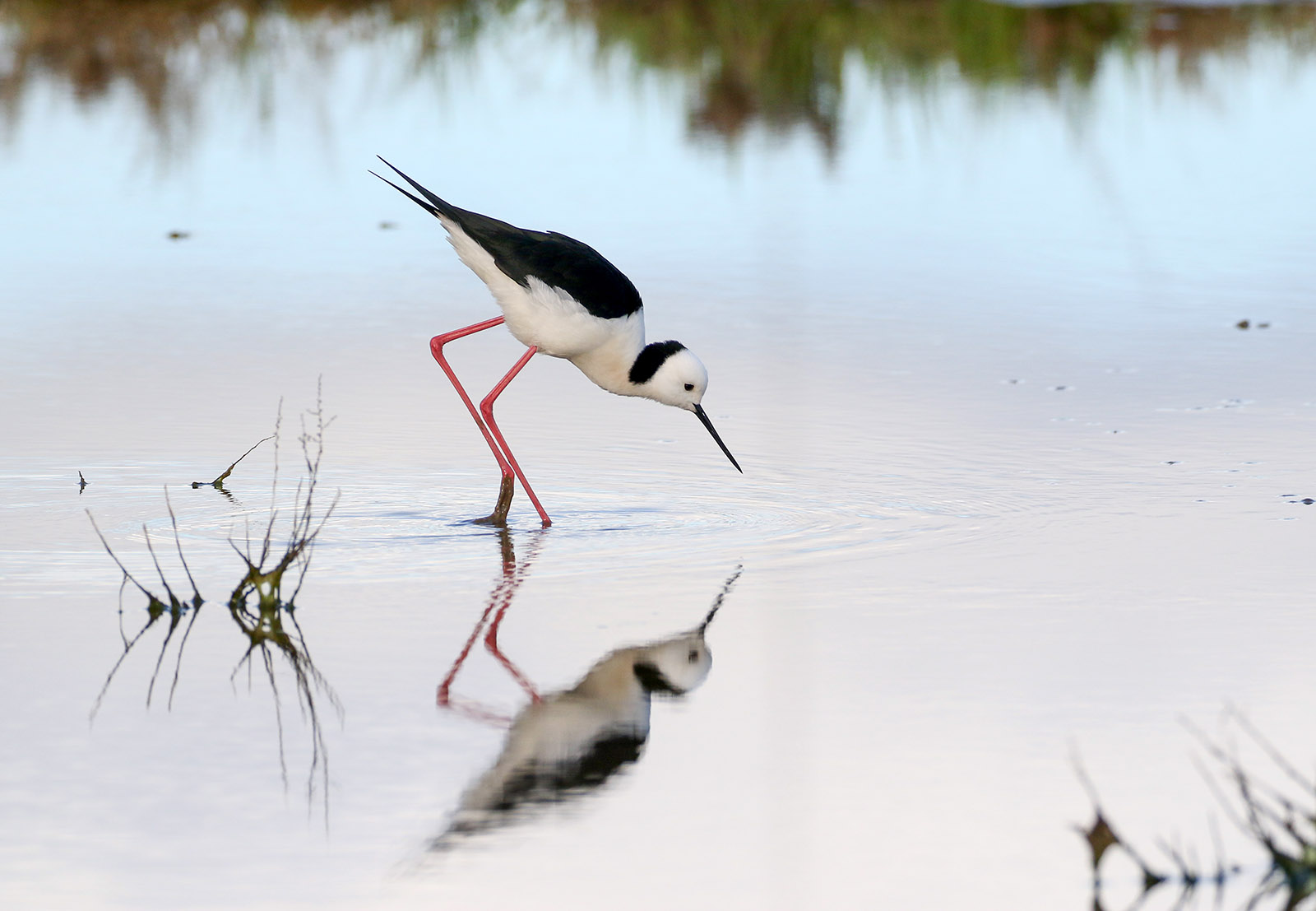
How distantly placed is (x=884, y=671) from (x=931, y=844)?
2.98 ft

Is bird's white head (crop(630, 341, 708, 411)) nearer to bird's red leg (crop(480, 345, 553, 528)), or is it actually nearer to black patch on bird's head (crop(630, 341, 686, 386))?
black patch on bird's head (crop(630, 341, 686, 386))

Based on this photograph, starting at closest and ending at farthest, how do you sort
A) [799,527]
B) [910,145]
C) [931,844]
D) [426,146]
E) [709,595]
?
[931,844]
[709,595]
[799,527]
[426,146]
[910,145]

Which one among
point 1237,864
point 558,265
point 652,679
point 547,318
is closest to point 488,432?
point 547,318

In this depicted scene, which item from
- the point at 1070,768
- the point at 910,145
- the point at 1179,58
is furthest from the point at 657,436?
the point at 1179,58

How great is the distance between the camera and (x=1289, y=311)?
8.34 metres

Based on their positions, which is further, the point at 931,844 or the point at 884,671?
the point at 884,671

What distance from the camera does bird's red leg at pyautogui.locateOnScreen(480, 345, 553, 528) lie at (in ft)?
18.8

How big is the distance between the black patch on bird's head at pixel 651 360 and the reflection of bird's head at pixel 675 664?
6.20ft

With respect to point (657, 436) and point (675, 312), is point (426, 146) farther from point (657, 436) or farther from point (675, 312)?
point (657, 436)

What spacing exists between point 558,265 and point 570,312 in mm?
136

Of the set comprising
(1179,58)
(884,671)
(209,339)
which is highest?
(884,671)

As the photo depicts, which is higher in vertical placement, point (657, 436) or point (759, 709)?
point (759, 709)

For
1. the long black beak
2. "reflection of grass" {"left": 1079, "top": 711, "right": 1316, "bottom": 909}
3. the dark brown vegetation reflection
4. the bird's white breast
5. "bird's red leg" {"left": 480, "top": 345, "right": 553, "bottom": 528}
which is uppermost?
"reflection of grass" {"left": 1079, "top": 711, "right": 1316, "bottom": 909}

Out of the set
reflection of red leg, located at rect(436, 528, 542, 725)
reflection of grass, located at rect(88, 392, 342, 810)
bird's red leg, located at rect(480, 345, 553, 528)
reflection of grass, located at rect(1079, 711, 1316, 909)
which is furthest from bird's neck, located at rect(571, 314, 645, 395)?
reflection of grass, located at rect(1079, 711, 1316, 909)
